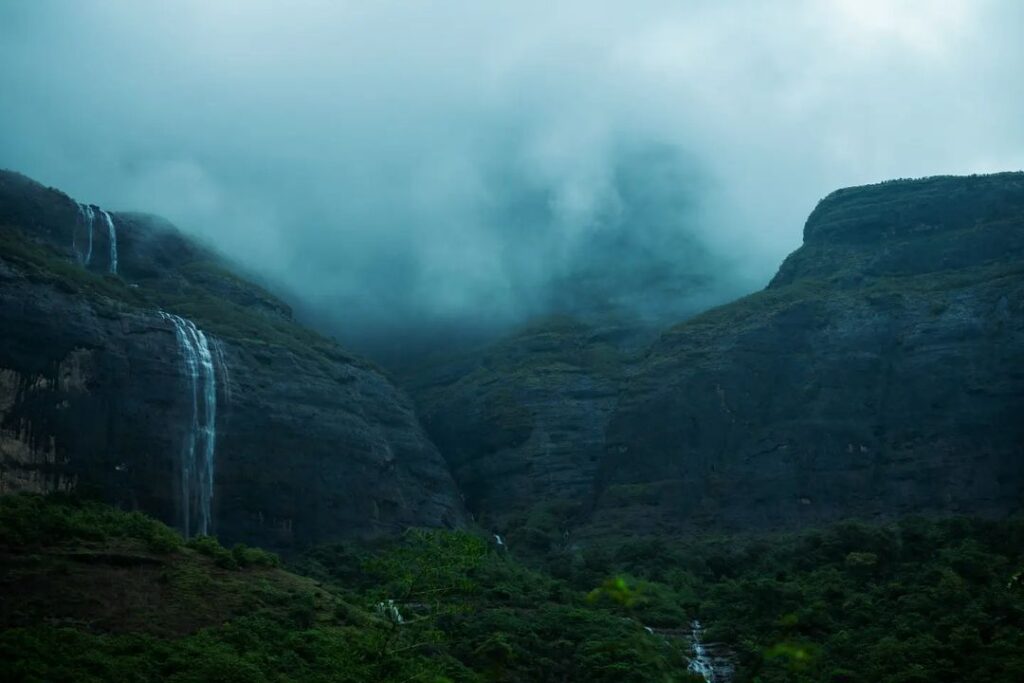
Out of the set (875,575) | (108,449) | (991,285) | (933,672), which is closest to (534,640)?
(933,672)

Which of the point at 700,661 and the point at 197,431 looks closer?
the point at 700,661

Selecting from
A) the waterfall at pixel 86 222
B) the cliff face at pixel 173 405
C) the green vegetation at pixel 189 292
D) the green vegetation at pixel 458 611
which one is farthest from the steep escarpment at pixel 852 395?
the waterfall at pixel 86 222

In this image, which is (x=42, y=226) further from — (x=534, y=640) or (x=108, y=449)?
(x=534, y=640)

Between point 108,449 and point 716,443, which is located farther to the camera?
point 716,443

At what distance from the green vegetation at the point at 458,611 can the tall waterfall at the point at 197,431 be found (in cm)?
815

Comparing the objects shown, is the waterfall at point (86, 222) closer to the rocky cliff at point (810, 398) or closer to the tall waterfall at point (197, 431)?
the tall waterfall at point (197, 431)

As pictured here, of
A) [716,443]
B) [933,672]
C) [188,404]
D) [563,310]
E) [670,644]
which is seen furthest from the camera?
[563,310]

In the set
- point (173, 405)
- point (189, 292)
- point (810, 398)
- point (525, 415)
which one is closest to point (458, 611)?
point (173, 405)

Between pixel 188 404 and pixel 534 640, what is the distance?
108 ft

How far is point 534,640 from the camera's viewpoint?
164 feet

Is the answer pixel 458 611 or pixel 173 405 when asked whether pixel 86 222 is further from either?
pixel 458 611

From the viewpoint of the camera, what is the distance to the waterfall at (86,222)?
9056 cm

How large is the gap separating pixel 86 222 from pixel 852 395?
6027 centimetres

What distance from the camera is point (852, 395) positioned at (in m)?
83.8
